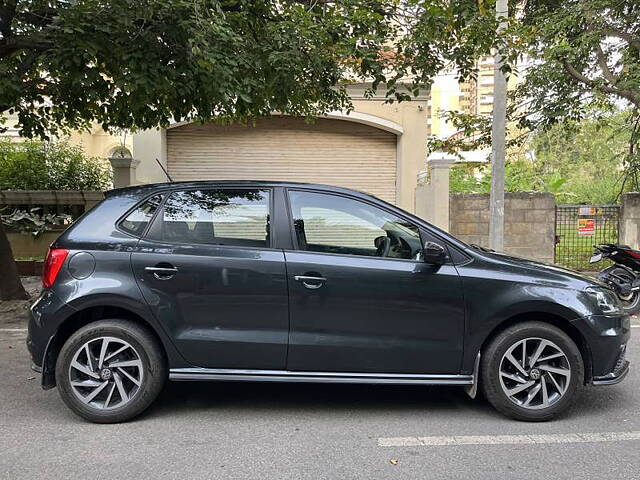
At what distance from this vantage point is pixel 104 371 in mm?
3729

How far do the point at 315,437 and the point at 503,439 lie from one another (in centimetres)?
125

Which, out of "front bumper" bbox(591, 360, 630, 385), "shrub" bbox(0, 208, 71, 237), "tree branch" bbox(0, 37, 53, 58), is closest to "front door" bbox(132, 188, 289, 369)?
"front bumper" bbox(591, 360, 630, 385)

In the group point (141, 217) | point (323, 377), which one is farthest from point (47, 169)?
point (323, 377)

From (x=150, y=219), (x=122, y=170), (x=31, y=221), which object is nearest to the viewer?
(x=150, y=219)

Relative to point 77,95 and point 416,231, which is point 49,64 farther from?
point 416,231

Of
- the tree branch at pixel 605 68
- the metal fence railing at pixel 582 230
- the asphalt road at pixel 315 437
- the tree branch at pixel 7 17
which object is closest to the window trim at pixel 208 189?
the asphalt road at pixel 315 437

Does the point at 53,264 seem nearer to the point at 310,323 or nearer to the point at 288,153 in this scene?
the point at 310,323

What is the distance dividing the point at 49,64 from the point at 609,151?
27481 mm

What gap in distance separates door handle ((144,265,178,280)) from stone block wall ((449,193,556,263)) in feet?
25.9

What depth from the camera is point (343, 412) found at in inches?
156

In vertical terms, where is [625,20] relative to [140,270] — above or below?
above

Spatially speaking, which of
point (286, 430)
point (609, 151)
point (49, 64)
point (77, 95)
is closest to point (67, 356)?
point (286, 430)

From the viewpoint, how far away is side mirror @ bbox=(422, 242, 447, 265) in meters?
3.70

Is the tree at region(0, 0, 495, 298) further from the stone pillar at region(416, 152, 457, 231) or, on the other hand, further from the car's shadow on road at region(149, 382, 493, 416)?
the car's shadow on road at region(149, 382, 493, 416)
